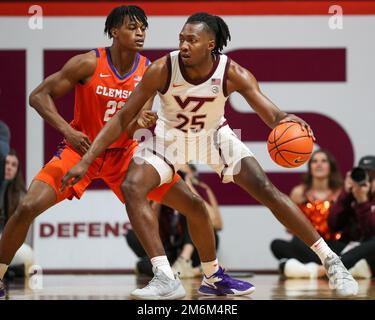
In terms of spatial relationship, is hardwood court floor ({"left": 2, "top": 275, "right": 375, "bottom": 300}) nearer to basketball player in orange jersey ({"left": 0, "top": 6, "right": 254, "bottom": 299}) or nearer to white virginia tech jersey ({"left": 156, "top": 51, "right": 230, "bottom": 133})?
basketball player in orange jersey ({"left": 0, "top": 6, "right": 254, "bottom": 299})

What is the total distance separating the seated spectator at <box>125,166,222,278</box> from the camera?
29.1ft

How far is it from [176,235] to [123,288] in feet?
6.04

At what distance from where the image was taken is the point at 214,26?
584 cm

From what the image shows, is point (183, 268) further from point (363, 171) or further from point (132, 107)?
point (132, 107)

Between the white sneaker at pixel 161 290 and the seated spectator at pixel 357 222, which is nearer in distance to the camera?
the white sneaker at pixel 161 290

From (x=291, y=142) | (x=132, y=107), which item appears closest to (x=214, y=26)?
(x=132, y=107)

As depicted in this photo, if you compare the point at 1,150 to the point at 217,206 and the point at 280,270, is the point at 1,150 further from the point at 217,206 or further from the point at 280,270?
the point at 280,270

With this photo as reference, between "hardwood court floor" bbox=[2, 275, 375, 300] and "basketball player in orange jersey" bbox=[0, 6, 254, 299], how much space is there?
50 centimetres

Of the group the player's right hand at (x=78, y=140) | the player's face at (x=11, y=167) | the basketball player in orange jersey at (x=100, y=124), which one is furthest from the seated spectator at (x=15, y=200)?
the player's right hand at (x=78, y=140)

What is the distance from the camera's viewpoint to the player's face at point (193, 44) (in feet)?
18.6

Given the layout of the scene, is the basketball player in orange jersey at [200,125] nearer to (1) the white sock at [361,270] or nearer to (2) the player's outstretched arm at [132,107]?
(2) the player's outstretched arm at [132,107]

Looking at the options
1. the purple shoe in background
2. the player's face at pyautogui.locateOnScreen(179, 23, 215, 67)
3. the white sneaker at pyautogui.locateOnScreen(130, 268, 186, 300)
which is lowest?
the purple shoe in background

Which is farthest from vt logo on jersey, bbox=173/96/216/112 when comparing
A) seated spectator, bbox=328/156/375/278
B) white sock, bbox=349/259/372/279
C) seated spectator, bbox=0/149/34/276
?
seated spectator, bbox=0/149/34/276
